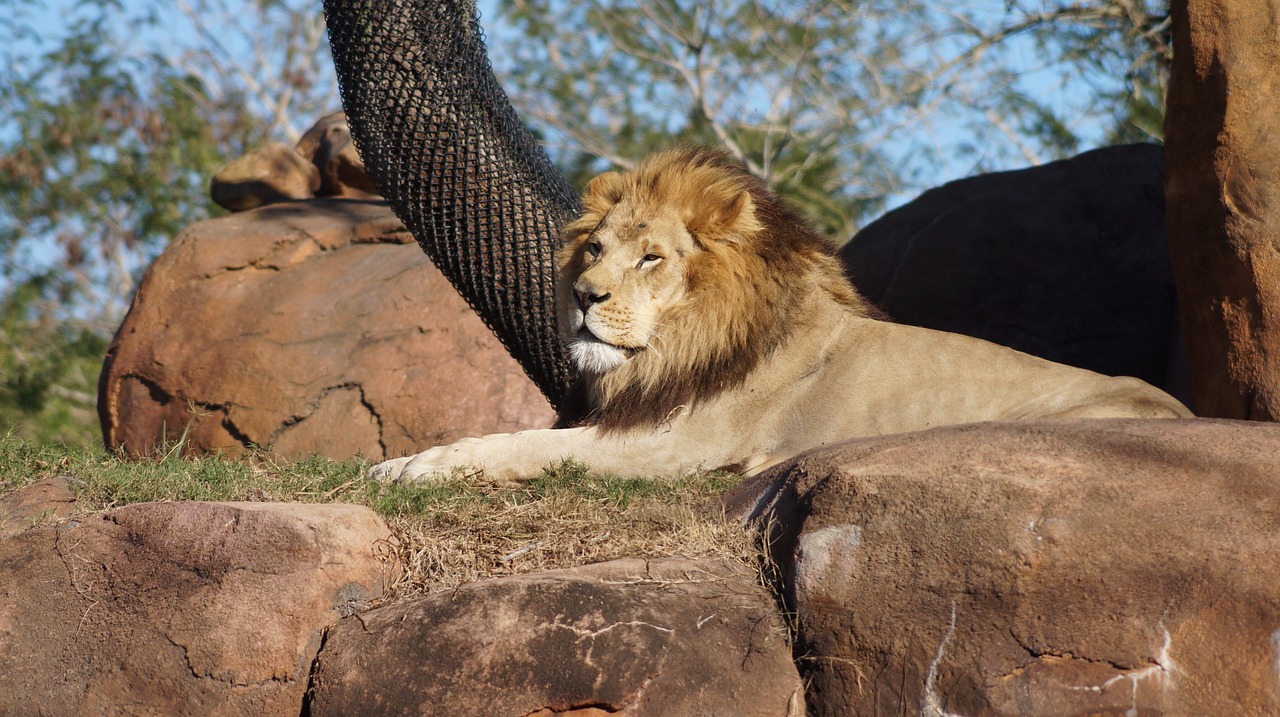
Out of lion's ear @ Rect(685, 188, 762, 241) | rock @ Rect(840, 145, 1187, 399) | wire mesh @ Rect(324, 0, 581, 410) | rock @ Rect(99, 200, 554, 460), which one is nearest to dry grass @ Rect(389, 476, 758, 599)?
lion's ear @ Rect(685, 188, 762, 241)

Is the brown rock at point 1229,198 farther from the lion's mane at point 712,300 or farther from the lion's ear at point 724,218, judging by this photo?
the lion's ear at point 724,218

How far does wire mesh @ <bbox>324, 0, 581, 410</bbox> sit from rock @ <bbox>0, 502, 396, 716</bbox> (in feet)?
7.89

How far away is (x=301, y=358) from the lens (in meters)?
7.13

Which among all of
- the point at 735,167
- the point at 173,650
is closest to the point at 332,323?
the point at 735,167

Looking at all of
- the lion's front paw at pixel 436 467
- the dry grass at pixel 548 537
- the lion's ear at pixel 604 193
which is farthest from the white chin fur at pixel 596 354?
the dry grass at pixel 548 537

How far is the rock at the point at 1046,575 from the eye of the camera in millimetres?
2723

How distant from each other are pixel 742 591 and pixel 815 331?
5.94ft

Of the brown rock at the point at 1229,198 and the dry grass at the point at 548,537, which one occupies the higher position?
the brown rock at the point at 1229,198

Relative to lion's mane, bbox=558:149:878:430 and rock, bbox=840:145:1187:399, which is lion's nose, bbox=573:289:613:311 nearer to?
lion's mane, bbox=558:149:878:430

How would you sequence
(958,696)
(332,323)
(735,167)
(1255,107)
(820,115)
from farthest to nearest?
(820,115) → (332,323) → (735,167) → (1255,107) → (958,696)

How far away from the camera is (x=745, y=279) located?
183 inches

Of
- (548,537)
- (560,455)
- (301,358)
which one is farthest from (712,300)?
(301,358)

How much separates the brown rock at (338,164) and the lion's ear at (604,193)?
421 centimetres

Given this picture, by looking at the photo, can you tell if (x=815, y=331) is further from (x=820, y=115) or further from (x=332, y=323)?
(x=820, y=115)
